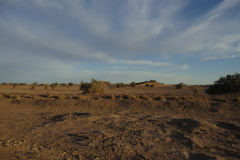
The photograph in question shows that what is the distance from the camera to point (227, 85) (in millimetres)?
19484

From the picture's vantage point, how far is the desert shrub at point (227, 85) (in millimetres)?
19016

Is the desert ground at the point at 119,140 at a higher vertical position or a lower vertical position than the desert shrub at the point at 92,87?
lower

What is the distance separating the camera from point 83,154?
526cm

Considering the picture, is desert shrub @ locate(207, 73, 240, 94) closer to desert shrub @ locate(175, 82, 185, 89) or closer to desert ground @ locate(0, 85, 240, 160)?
desert ground @ locate(0, 85, 240, 160)

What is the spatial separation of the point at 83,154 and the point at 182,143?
10.9ft

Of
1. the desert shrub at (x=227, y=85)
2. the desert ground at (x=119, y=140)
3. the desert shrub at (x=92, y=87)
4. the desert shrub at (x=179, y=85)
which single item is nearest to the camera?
the desert ground at (x=119, y=140)

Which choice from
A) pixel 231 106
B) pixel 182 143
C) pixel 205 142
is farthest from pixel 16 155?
pixel 231 106

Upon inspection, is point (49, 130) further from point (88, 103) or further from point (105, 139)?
point (88, 103)

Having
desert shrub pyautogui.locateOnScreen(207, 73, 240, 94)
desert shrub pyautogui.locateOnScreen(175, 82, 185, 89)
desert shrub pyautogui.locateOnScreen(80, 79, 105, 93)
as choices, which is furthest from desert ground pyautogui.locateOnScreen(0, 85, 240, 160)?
desert shrub pyautogui.locateOnScreen(175, 82, 185, 89)

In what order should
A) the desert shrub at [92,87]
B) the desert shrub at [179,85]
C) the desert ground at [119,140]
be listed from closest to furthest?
the desert ground at [119,140]
the desert shrub at [92,87]
the desert shrub at [179,85]

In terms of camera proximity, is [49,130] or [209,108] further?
[209,108]

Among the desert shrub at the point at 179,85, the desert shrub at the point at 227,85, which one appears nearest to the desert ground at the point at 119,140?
the desert shrub at the point at 227,85

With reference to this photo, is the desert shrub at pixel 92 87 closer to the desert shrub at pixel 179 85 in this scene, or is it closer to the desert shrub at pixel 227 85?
the desert shrub at pixel 227 85

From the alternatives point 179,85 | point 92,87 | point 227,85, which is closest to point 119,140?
point 227,85
